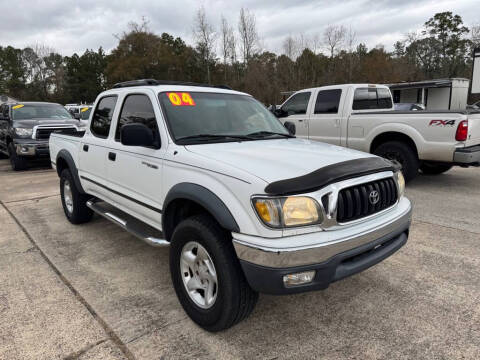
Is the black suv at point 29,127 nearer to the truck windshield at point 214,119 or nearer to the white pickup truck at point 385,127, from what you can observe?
the white pickup truck at point 385,127

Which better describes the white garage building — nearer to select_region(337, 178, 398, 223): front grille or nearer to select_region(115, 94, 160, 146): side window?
select_region(115, 94, 160, 146): side window

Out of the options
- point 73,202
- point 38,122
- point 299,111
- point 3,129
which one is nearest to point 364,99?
point 299,111

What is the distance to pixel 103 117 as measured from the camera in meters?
4.17

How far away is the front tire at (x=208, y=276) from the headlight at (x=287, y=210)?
1.20ft

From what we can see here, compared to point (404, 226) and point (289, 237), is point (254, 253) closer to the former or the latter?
point (289, 237)

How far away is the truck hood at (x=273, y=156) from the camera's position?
2322mm

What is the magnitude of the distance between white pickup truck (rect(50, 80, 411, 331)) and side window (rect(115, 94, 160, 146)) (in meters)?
0.01

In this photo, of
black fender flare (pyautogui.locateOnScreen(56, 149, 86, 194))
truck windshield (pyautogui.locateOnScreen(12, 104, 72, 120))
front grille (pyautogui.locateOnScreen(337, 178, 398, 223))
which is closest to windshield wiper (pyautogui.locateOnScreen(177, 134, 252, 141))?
front grille (pyautogui.locateOnScreen(337, 178, 398, 223))

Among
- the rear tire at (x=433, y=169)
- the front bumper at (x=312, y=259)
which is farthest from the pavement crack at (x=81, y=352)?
the rear tire at (x=433, y=169)

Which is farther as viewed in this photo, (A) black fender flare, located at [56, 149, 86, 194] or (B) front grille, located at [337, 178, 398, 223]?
(A) black fender flare, located at [56, 149, 86, 194]

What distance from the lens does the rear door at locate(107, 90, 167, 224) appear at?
306 centimetres

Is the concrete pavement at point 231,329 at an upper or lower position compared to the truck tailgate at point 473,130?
lower

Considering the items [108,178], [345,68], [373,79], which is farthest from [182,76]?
[108,178]

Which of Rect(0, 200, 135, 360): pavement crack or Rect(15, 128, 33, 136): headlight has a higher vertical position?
Rect(15, 128, 33, 136): headlight
